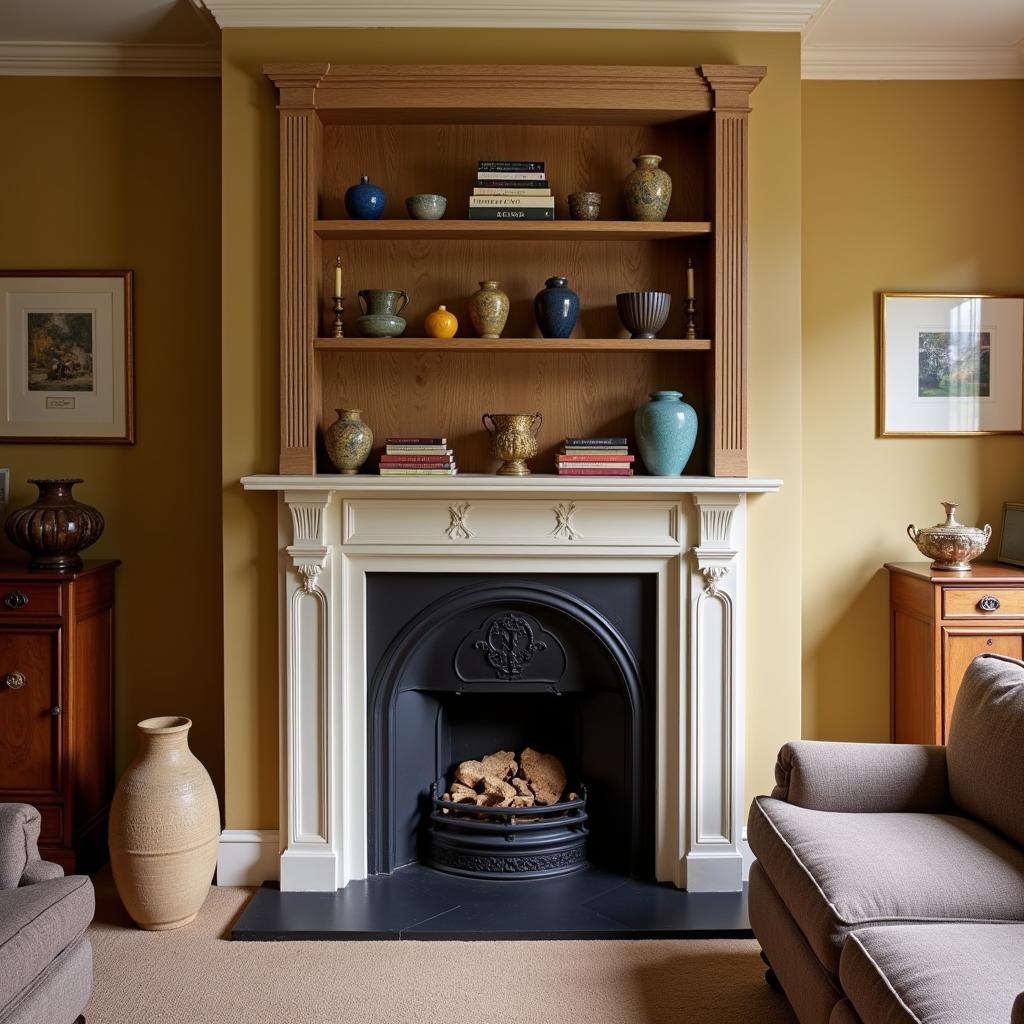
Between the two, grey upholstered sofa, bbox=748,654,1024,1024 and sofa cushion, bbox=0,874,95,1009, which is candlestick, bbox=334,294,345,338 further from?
grey upholstered sofa, bbox=748,654,1024,1024

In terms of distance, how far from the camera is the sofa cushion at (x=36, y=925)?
188 cm

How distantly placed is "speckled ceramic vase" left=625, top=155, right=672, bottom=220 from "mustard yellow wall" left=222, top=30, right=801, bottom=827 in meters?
0.29

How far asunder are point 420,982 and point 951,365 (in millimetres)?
2623

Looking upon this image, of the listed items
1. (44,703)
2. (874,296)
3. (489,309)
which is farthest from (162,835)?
(874,296)

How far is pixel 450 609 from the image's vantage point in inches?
122

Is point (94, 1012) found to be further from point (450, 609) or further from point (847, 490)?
point (847, 490)

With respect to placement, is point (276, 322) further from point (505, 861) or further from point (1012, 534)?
point (1012, 534)

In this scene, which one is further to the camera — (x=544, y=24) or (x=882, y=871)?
(x=544, y=24)

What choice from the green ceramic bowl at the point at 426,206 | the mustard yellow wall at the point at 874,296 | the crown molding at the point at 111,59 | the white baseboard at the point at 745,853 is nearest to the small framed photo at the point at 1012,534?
the mustard yellow wall at the point at 874,296

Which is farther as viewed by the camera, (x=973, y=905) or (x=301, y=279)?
(x=301, y=279)

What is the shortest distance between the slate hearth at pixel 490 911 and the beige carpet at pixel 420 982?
0.03m

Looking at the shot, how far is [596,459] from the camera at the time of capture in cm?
305

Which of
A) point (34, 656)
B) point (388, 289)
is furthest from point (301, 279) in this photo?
point (34, 656)

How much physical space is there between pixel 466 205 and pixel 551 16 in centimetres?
60
